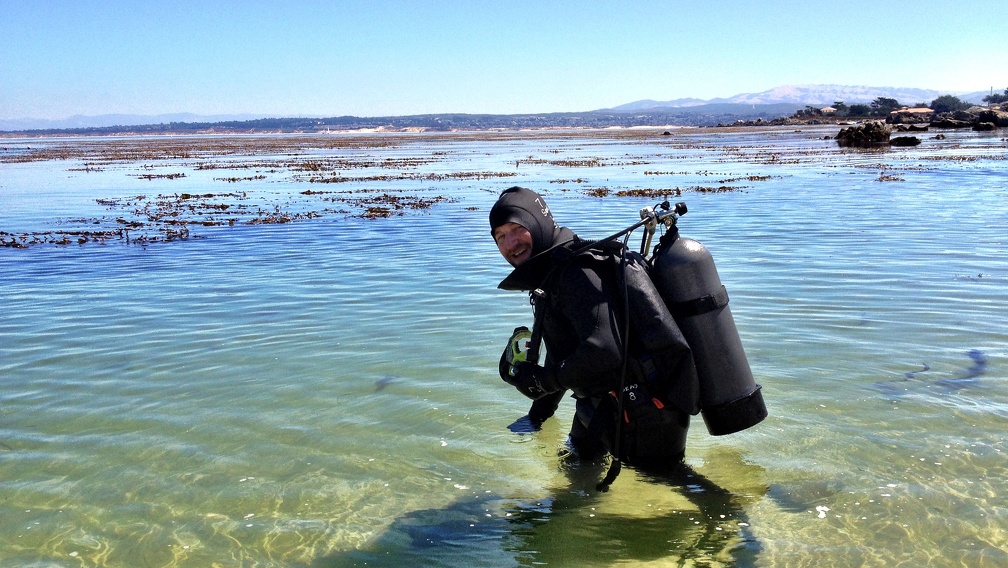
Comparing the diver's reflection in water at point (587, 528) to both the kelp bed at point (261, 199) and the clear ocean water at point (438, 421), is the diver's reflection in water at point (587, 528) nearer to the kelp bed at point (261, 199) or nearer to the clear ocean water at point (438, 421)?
A: the clear ocean water at point (438, 421)

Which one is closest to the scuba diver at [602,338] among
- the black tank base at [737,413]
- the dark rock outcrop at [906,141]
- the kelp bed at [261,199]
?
the black tank base at [737,413]

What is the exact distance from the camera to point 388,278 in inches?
438

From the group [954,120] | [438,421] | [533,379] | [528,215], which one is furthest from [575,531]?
[954,120]

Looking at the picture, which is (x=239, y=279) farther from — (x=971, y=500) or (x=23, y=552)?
(x=971, y=500)

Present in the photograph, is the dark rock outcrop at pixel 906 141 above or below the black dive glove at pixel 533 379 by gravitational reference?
below

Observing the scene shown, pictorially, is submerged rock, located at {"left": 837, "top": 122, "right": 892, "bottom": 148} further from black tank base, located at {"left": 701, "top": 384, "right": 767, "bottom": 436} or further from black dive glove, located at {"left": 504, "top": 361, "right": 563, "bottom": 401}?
black dive glove, located at {"left": 504, "top": 361, "right": 563, "bottom": 401}

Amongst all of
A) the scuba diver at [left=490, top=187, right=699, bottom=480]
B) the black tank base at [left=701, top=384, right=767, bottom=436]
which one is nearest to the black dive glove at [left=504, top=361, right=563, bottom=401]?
the scuba diver at [left=490, top=187, right=699, bottom=480]

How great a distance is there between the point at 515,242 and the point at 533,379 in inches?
27.3

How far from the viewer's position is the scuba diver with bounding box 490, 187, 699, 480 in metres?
3.99

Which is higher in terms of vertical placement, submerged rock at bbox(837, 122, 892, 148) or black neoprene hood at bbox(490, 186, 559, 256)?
black neoprene hood at bbox(490, 186, 559, 256)

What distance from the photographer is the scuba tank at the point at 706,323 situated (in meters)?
4.07

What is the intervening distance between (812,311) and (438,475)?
496 centimetres

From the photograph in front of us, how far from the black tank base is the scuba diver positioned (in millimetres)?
144

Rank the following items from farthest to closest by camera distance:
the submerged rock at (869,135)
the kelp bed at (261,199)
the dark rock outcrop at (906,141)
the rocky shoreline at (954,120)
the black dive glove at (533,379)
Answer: the rocky shoreline at (954,120)
the submerged rock at (869,135)
the dark rock outcrop at (906,141)
the kelp bed at (261,199)
the black dive glove at (533,379)
